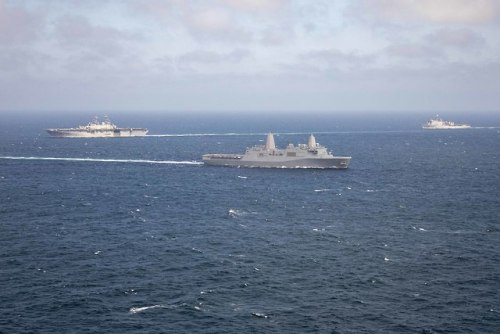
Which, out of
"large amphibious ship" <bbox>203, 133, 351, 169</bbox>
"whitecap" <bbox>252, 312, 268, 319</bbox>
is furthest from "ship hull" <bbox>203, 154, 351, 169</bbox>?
"whitecap" <bbox>252, 312, 268, 319</bbox>

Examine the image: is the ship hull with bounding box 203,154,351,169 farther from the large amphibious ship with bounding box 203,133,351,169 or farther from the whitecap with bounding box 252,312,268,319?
the whitecap with bounding box 252,312,268,319

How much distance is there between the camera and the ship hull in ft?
551

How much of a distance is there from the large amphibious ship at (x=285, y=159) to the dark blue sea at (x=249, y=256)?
84.3ft

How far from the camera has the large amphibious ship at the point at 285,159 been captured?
169 meters

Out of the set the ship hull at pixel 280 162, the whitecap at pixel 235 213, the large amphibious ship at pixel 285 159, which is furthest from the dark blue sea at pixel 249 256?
the large amphibious ship at pixel 285 159

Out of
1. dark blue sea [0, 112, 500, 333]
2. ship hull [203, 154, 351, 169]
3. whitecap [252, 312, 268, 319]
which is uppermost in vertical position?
ship hull [203, 154, 351, 169]

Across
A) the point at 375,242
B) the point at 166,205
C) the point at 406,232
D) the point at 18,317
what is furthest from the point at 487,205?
the point at 18,317

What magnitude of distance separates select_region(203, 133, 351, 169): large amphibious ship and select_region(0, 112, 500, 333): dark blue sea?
25697mm

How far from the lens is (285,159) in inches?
6801

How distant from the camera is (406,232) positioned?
3605 inches

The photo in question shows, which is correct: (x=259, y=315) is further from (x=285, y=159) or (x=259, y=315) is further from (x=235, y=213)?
(x=285, y=159)

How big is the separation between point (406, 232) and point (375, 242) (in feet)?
29.5

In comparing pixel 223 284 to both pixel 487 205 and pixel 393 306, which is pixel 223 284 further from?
pixel 487 205

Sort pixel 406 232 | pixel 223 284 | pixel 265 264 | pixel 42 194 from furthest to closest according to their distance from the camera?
pixel 42 194, pixel 406 232, pixel 265 264, pixel 223 284
